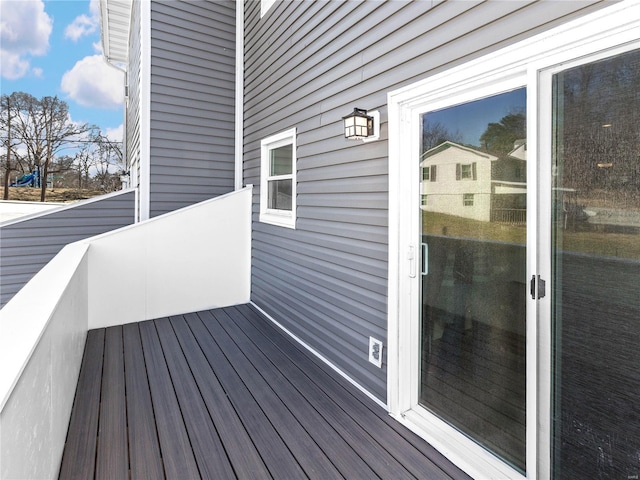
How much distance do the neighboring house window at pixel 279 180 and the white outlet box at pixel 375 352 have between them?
1.56 metres

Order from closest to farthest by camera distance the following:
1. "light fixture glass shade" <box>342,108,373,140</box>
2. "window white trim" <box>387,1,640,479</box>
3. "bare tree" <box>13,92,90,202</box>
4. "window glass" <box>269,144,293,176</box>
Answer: "window white trim" <box>387,1,640,479</box>, "light fixture glass shade" <box>342,108,373,140</box>, "window glass" <box>269,144,293,176</box>, "bare tree" <box>13,92,90,202</box>

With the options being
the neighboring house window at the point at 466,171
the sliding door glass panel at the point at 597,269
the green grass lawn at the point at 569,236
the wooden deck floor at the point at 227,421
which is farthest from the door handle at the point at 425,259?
the wooden deck floor at the point at 227,421

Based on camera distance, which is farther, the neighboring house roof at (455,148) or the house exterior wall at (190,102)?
the house exterior wall at (190,102)

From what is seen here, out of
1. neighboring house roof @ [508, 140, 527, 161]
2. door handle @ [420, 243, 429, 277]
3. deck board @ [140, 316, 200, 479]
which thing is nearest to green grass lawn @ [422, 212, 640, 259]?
door handle @ [420, 243, 429, 277]

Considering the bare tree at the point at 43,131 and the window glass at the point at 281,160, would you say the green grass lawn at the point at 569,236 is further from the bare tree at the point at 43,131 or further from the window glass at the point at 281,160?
the bare tree at the point at 43,131

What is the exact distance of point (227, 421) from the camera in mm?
2279

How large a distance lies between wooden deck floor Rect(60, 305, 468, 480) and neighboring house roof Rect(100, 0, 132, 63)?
5.95 m

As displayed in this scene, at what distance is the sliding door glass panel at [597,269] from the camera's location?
1.30 meters

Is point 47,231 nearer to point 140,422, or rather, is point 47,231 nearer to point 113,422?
point 113,422

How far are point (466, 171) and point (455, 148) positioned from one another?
152mm

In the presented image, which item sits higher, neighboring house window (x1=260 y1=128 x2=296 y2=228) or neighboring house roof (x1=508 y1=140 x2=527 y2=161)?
neighboring house window (x1=260 y1=128 x2=296 y2=228)

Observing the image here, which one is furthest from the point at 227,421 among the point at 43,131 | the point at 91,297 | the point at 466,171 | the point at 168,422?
the point at 43,131

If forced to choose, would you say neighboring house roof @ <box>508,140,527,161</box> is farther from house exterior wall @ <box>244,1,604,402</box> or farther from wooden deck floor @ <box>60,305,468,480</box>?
wooden deck floor @ <box>60,305,468,480</box>

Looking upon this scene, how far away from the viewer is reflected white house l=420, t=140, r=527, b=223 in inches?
64.3
